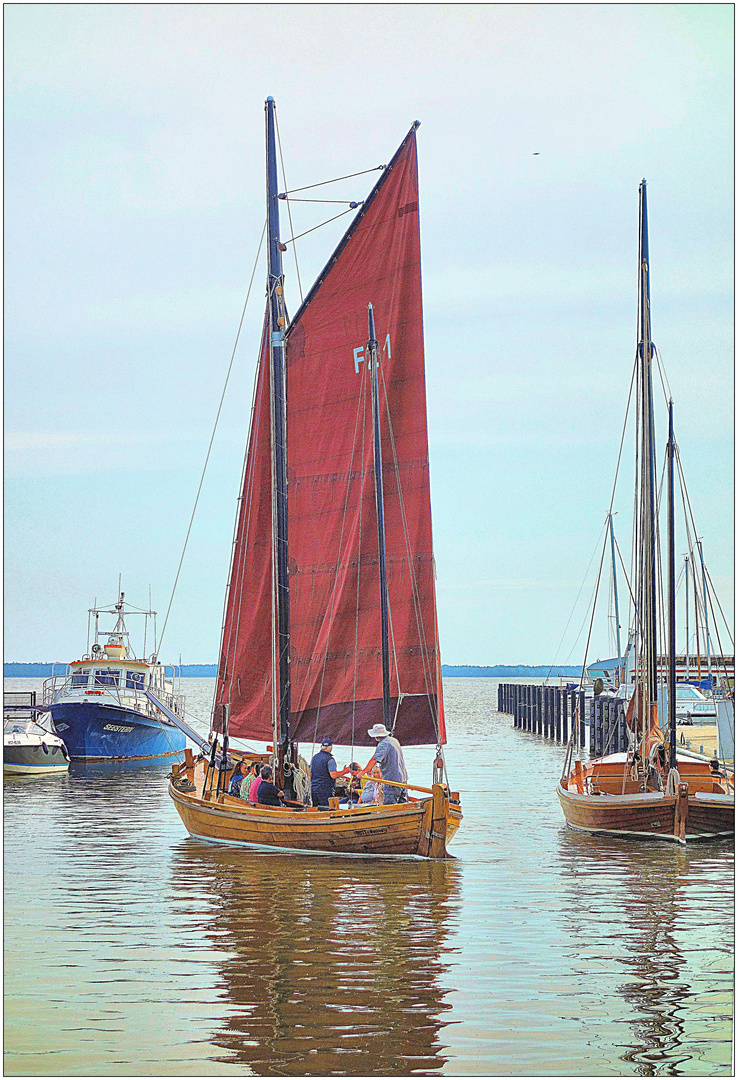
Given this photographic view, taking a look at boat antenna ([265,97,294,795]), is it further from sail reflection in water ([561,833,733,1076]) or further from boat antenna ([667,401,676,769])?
boat antenna ([667,401,676,769])

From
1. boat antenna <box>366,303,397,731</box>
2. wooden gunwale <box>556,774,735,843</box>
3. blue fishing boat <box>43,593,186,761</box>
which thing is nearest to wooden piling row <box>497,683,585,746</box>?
blue fishing boat <box>43,593,186,761</box>

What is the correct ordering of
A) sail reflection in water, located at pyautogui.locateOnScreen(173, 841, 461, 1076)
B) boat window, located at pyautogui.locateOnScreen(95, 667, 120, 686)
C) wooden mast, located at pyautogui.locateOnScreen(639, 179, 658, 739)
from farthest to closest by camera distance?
1. boat window, located at pyautogui.locateOnScreen(95, 667, 120, 686)
2. wooden mast, located at pyautogui.locateOnScreen(639, 179, 658, 739)
3. sail reflection in water, located at pyautogui.locateOnScreen(173, 841, 461, 1076)

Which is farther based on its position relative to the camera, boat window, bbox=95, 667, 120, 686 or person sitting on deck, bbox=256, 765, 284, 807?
boat window, bbox=95, 667, 120, 686

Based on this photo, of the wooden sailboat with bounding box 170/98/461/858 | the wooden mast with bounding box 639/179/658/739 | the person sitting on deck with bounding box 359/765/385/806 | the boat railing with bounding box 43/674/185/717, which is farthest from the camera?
the boat railing with bounding box 43/674/185/717

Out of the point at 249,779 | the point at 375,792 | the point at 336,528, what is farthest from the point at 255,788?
the point at 336,528

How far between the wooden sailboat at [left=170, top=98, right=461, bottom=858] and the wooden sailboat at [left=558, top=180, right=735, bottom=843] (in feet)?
12.3

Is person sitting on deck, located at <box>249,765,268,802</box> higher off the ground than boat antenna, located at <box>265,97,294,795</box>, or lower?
lower

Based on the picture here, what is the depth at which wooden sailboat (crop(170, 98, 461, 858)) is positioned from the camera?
2186 cm

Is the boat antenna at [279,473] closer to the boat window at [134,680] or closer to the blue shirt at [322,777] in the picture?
the blue shirt at [322,777]

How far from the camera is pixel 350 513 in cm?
2300

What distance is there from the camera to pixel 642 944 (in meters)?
14.5

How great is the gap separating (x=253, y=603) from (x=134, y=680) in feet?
79.8

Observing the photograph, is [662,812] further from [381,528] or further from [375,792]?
[381,528]

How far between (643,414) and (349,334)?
606 cm
